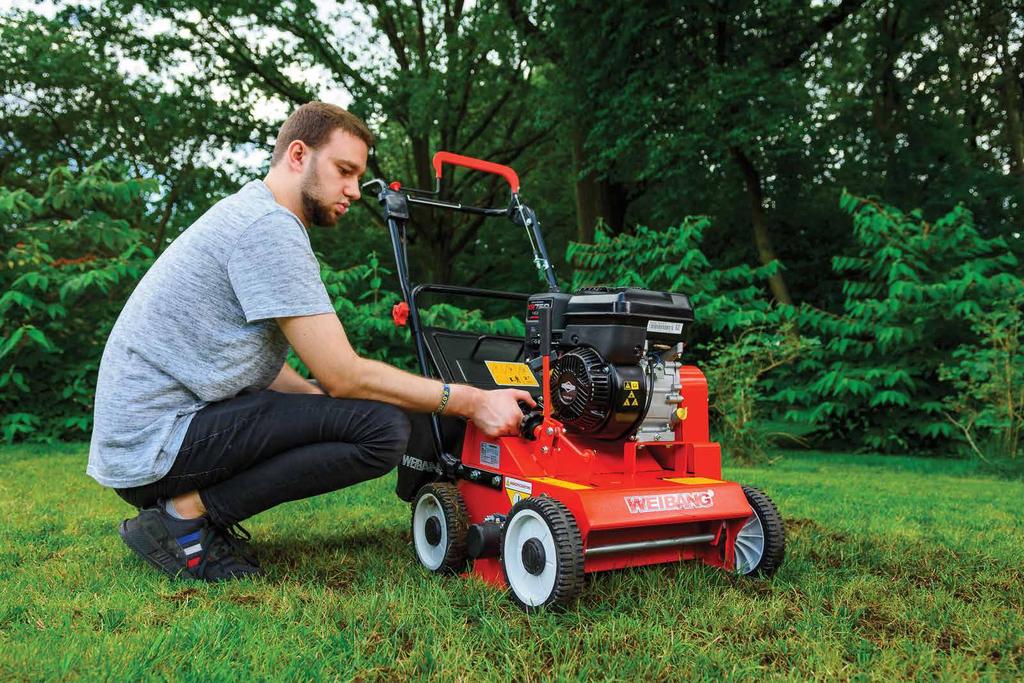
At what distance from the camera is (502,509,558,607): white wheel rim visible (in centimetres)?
210

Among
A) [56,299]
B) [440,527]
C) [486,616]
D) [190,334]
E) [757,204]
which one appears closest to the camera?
[486,616]

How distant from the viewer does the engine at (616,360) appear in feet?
7.49

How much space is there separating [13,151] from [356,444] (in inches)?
555

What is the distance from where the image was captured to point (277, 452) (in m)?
2.48

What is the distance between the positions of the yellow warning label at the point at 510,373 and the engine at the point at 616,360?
655mm

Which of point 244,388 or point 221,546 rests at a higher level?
point 244,388

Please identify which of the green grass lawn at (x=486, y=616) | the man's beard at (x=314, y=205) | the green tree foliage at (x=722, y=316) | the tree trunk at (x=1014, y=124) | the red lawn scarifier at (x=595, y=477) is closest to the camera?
the green grass lawn at (x=486, y=616)

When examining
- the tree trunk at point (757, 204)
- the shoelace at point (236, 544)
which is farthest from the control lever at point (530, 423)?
the tree trunk at point (757, 204)

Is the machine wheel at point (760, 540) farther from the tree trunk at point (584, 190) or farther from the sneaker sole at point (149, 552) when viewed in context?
the tree trunk at point (584, 190)

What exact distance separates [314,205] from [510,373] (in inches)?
41.9

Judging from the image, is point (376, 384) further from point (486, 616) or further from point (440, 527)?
point (486, 616)

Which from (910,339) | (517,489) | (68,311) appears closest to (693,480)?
(517,489)

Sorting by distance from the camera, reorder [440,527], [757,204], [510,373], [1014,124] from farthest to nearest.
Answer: [1014,124] < [757,204] < [510,373] < [440,527]

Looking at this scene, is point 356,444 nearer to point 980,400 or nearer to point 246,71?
point 980,400
